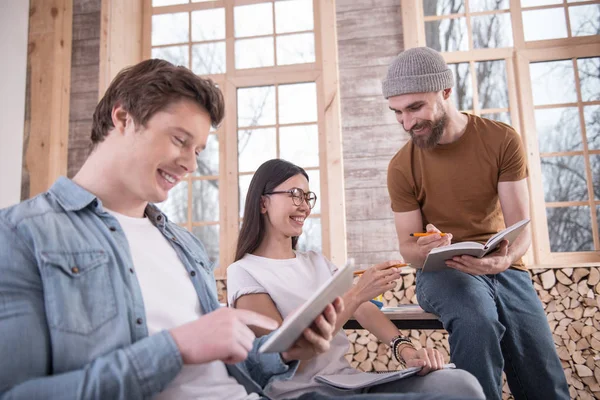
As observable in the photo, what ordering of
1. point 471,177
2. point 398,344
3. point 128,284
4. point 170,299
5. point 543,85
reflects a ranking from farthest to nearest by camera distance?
point 543,85 < point 471,177 < point 398,344 < point 170,299 < point 128,284

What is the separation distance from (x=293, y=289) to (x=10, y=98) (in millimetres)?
1941

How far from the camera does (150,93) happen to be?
1.23m

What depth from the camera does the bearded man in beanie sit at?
2.07 metres

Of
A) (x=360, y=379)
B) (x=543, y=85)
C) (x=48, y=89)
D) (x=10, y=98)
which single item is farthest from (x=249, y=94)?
(x=360, y=379)

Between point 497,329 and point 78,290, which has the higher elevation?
point 78,290

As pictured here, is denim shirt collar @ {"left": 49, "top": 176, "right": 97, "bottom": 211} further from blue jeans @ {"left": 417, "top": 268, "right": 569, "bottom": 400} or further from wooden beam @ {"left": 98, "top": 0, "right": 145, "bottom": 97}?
wooden beam @ {"left": 98, "top": 0, "right": 145, "bottom": 97}

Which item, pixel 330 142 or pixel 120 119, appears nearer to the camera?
pixel 120 119

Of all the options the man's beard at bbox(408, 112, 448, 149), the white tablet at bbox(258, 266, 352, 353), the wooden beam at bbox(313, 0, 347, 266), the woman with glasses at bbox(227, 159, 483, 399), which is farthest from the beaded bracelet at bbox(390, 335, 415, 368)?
the wooden beam at bbox(313, 0, 347, 266)

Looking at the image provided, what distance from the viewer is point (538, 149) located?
4062mm

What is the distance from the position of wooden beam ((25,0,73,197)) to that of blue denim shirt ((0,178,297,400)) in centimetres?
359

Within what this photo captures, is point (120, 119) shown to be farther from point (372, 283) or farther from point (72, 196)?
point (372, 283)

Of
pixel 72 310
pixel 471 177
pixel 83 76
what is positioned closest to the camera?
pixel 72 310

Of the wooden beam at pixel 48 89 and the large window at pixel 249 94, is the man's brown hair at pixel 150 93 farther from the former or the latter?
the wooden beam at pixel 48 89

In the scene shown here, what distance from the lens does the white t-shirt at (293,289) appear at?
1543 mm
